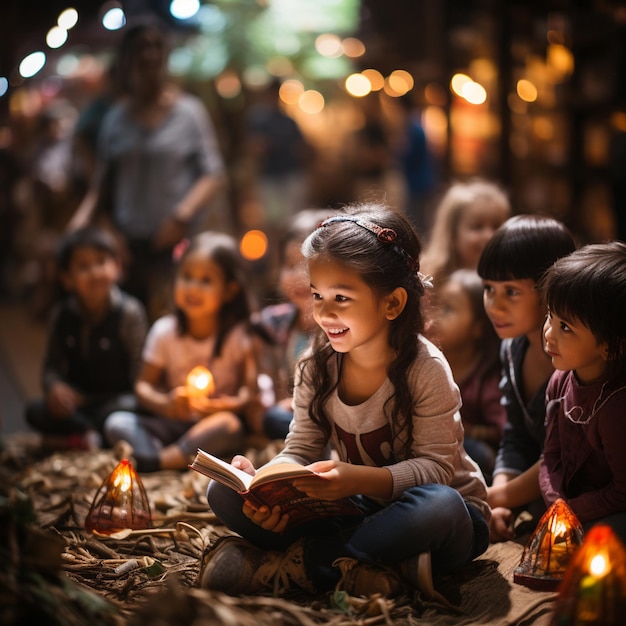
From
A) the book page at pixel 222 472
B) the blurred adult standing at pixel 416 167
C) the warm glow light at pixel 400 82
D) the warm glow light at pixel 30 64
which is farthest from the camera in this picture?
the warm glow light at pixel 400 82

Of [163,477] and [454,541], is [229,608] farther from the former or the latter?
[163,477]

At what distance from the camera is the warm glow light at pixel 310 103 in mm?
11477

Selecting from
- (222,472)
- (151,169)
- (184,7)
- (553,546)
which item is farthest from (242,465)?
(151,169)

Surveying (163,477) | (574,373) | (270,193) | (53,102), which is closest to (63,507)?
(163,477)

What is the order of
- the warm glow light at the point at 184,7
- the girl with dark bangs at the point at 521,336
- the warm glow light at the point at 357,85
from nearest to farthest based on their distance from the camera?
the girl with dark bangs at the point at 521,336
the warm glow light at the point at 184,7
the warm glow light at the point at 357,85

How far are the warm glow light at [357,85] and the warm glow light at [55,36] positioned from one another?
22.6ft

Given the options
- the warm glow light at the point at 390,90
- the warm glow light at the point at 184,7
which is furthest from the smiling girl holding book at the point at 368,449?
the warm glow light at the point at 390,90

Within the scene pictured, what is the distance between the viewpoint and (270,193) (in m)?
8.88

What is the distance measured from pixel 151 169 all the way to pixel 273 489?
9.01ft

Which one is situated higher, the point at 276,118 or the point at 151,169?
the point at 276,118

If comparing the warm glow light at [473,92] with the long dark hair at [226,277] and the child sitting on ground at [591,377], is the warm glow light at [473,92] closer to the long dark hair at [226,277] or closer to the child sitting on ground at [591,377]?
the long dark hair at [226,277]

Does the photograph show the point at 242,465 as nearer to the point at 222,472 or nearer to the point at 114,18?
the point at 222,472

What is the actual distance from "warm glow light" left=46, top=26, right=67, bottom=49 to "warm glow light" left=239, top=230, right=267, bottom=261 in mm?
4995

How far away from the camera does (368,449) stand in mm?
2357
